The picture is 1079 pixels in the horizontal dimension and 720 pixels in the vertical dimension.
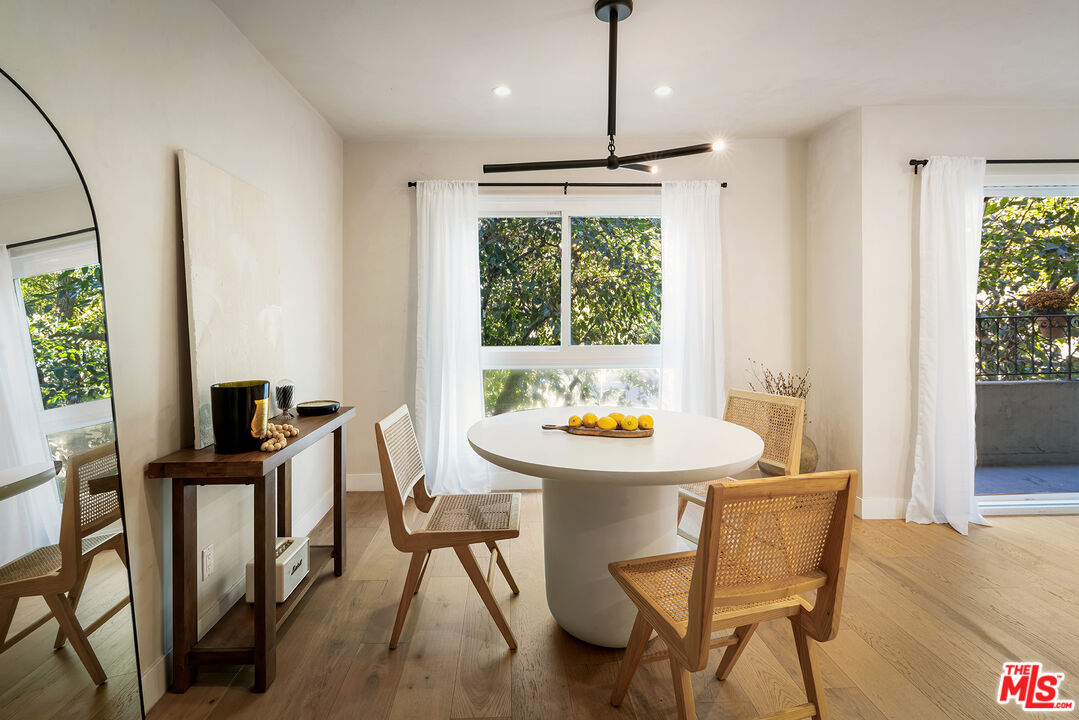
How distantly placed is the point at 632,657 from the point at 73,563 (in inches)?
58.8

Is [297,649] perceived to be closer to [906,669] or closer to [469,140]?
[906,669]

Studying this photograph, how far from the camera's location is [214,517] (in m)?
2.04

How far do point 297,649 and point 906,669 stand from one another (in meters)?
2.19

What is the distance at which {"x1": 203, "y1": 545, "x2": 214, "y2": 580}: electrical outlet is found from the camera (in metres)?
1.97

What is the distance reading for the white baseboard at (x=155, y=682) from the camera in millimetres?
1599

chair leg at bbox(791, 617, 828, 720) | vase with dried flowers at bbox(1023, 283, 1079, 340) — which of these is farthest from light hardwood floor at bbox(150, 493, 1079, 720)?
vase with dried flowers at bbox(1023, 283, 1079, 340)

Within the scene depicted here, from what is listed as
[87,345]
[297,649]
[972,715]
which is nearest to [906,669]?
[972,715]

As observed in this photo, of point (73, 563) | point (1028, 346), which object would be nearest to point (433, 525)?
point (73, 563)

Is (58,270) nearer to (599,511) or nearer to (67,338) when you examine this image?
(67,338)

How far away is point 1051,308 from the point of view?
12.1 ft

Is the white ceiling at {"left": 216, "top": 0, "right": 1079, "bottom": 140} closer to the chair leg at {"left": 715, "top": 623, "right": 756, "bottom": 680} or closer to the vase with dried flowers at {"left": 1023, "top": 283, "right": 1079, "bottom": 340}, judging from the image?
the vase with dried flowers at {"left": 1023, "top": 283, "right": 1079, "bottom": 340}

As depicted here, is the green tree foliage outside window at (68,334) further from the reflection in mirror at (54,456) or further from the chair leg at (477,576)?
the chair leg at (477,576)

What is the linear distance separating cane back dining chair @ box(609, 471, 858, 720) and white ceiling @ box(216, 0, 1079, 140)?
2021mm

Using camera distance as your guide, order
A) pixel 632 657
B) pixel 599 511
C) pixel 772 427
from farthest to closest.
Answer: pixel 772 427
pixel 599 511
pixel 632 657
